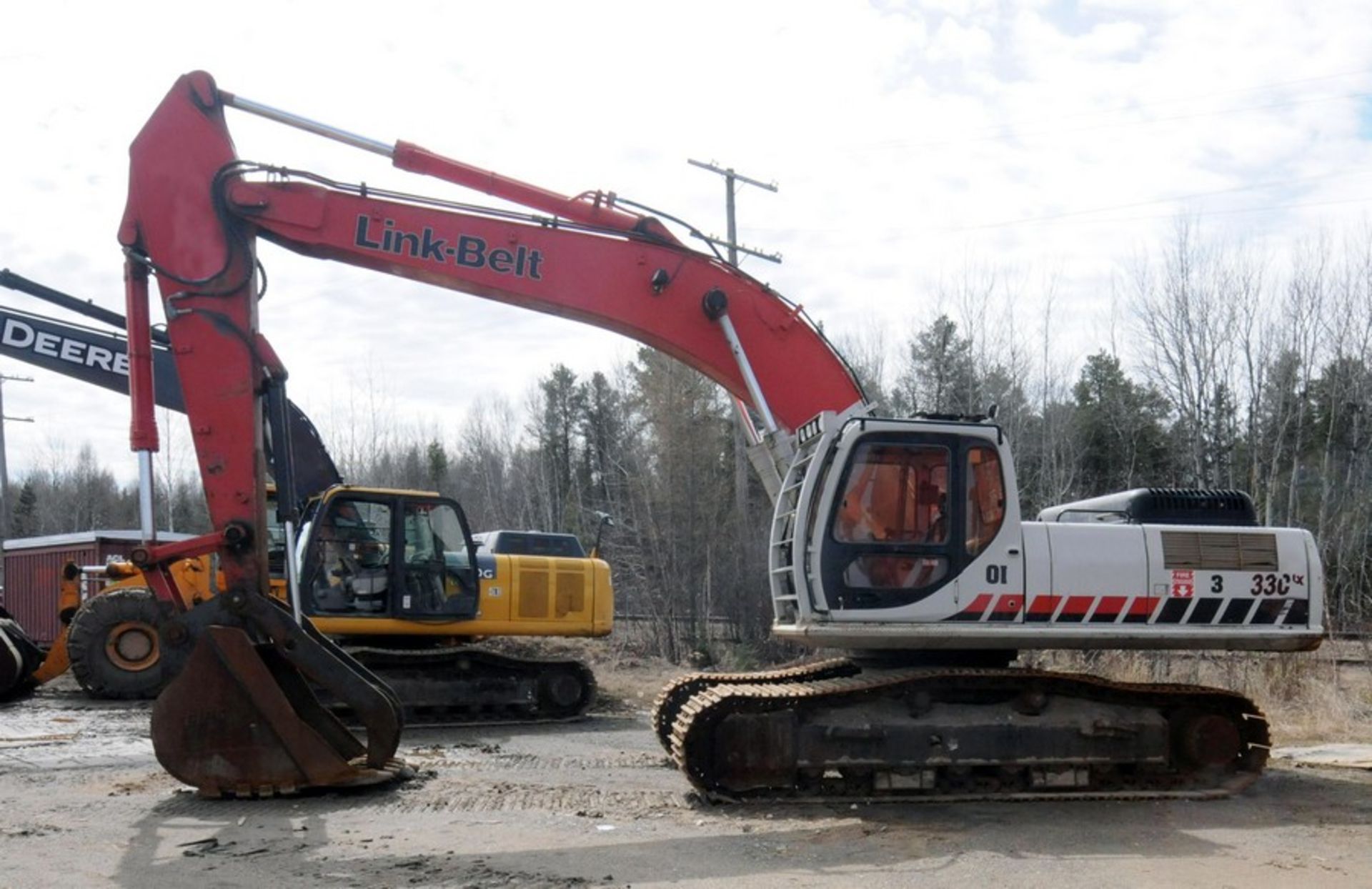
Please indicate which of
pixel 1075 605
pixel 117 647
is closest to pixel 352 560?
pixel 117 647

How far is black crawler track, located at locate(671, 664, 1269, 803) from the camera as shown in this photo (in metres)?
9.12

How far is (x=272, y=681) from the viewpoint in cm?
891

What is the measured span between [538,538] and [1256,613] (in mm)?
11480

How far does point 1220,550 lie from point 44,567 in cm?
2173

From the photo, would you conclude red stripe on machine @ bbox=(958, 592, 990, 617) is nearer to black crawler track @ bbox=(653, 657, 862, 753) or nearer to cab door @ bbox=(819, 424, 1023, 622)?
cab door @ bbox=(819, 424, 1023, 622)

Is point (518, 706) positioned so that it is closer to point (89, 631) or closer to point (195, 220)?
point (89, 631)

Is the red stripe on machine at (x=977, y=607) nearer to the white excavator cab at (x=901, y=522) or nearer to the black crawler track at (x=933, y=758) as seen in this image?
the white excavator cab at (x=901, y=522)

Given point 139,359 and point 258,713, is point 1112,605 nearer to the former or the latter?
point 258,713

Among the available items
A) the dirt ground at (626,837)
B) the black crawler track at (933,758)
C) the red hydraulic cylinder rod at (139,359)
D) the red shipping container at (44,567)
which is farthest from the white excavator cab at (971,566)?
the red shipping container at (44,567)

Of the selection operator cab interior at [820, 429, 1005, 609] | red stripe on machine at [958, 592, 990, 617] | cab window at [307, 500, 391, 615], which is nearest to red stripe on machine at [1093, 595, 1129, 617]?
red stripe on machine at [958, 592, 990, 617]

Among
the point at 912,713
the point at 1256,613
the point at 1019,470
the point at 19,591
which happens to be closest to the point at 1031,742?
the point at 912,713

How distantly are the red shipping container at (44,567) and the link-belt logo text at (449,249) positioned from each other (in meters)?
15.2

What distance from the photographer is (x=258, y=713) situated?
8922 millimetres

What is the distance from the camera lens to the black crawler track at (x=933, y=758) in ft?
29.9
